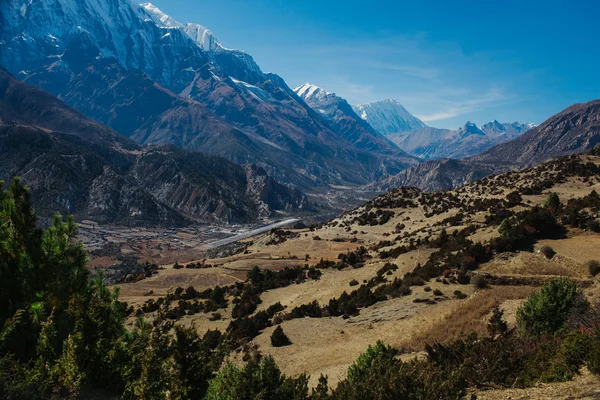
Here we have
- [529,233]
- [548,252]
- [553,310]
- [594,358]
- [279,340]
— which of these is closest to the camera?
[594,358]

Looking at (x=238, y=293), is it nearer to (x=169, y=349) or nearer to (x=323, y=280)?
(x=323, y=280)

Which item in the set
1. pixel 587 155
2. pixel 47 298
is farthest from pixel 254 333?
pixel 587 155

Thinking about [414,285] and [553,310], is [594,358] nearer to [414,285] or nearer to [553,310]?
[553,310]

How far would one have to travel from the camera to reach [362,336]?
69.7 ft

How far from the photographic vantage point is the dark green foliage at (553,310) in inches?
588

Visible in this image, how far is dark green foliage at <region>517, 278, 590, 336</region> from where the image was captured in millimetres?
14945

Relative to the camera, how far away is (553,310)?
50.2 ft

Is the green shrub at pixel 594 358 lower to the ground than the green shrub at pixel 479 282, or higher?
higher

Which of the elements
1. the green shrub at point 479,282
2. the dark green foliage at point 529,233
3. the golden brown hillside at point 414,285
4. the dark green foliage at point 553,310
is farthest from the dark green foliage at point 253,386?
the dark green foliage at point 529,233

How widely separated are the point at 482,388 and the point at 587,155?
63827mm

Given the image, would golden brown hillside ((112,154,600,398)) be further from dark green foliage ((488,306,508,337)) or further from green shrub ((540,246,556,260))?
dark green foliage ((488,306,508,337))

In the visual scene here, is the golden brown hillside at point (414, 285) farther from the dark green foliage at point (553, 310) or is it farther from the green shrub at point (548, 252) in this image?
the dark green foliage at point (553, 310)

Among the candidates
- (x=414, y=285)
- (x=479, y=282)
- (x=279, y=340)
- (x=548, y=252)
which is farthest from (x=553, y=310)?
(x=279, y=340)

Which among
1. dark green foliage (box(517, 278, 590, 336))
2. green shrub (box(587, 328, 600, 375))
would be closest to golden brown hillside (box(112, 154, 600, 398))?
green shrub (box(587, 328, 600, 375))
